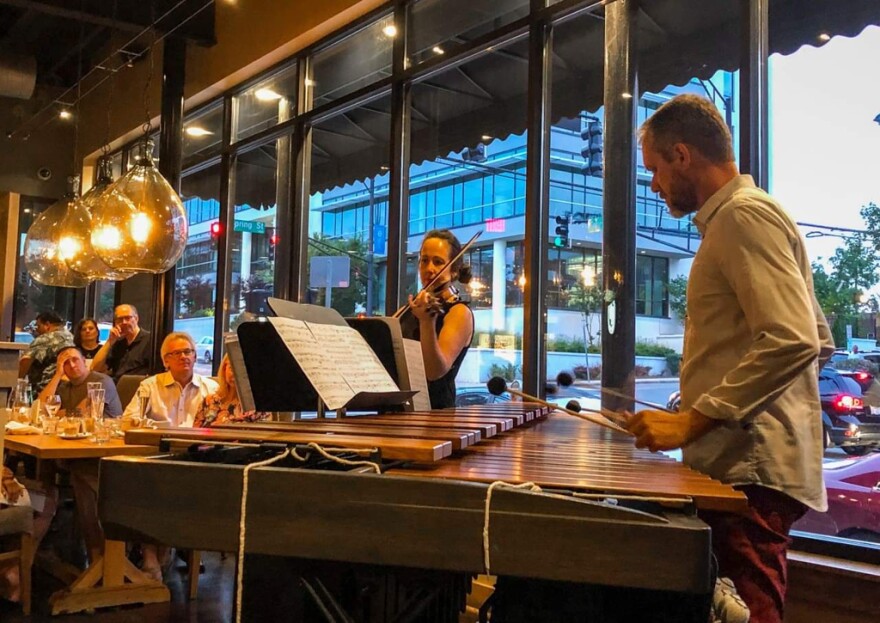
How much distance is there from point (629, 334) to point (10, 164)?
7.37m

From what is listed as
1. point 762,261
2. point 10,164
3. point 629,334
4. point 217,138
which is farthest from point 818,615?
point 10,164

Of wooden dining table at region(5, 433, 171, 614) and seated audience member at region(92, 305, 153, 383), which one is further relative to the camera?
seated audience member at region(92, 305, 153, 383)

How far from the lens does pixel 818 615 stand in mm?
2826

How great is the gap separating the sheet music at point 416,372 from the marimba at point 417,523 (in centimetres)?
101

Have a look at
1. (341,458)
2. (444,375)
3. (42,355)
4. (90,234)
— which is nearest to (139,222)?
(90,234)

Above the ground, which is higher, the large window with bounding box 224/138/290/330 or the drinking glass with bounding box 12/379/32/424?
the large window with bounding box 224/138/290/330

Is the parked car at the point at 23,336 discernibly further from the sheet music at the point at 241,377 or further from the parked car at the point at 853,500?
the parked car at the point at 853,500

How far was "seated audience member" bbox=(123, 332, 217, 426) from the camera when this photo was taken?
4309 millimetres

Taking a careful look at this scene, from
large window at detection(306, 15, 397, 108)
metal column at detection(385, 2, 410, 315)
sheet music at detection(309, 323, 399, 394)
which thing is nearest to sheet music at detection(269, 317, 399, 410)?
sheet music at detection(309, 323, 399, 394)

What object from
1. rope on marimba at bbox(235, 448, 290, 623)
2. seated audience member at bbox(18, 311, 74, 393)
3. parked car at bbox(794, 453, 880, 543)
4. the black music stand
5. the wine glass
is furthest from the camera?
seated audience member at bbox(18, 311, 74, 393)

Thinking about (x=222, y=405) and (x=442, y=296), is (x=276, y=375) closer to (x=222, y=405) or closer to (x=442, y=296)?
(x=442, y=296)

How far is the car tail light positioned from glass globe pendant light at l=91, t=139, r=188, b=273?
294 cm

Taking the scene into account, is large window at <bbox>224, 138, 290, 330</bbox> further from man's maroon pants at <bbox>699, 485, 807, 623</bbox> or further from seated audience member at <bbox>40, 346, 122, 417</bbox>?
man's maroon pants at <bbox>699, 485, 807, 623</bbox>

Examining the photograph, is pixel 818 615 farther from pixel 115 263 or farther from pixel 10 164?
pixel 10 164
